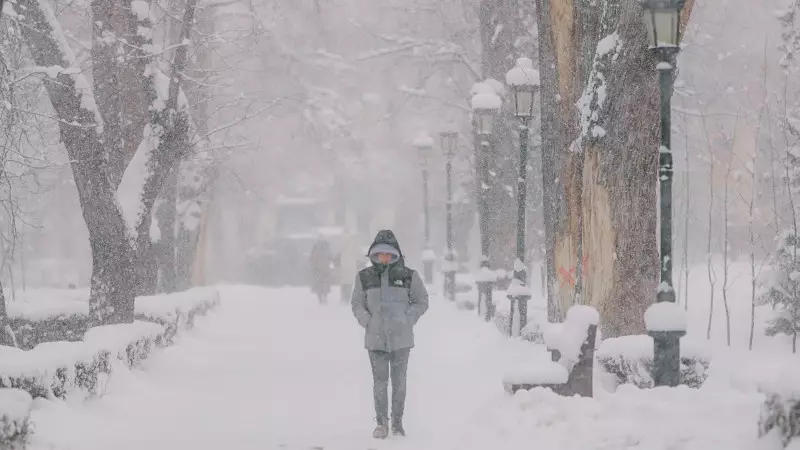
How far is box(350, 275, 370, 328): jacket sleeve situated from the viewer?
9133mm

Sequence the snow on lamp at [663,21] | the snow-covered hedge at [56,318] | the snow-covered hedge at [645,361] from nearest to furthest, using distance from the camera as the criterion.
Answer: the snow on lamp at [663,21] → the snow-covered hedge at [645,361] → the snow-covered hedge at [56,318]

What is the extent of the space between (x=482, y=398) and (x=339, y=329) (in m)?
10.5

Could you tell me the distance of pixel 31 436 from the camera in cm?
792

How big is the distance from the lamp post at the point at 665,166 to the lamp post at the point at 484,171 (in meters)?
10.8

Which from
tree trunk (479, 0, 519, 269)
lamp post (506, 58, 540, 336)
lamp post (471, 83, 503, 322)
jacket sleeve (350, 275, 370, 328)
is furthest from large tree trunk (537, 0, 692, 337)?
tree trunk (479, 0, 519, 269)

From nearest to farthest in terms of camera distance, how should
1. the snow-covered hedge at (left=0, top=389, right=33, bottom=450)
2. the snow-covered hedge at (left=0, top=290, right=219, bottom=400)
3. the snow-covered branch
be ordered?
the snow-covered hedge at (left=0, top=389, right=33, bottom=450) → the snow-covered hedge at (left=0, top=290, right=219, bottom=400) → the snow-covered branch

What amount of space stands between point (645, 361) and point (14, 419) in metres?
5.26

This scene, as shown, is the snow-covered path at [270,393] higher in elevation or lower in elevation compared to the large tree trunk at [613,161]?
lower

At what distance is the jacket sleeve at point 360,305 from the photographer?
30.0ft

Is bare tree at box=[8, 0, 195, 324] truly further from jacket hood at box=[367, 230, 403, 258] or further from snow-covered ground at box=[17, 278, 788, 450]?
jacket hood at box=[367, 230, 403, 258]

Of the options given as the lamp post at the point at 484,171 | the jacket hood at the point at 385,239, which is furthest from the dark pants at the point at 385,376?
the lamp post at the point at 484,171

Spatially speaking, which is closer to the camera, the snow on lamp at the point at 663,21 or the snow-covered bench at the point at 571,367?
the snow on lamp at the point at 663,21

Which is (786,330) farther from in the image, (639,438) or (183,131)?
(639,438)

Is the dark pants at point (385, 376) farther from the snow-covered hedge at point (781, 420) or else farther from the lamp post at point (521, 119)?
the lamp post at point (521, 119)
